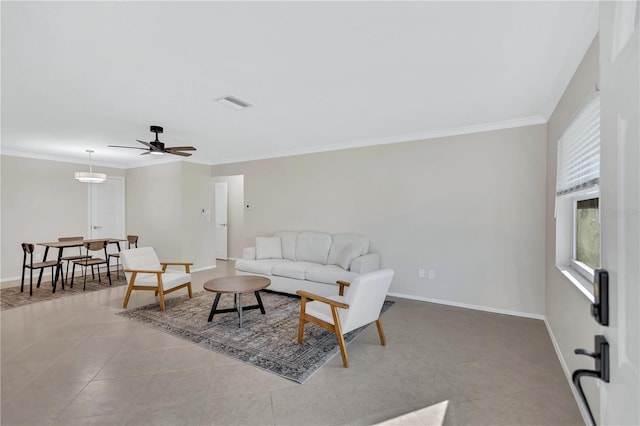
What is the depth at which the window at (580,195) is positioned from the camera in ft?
6.64

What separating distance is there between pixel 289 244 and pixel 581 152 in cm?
416

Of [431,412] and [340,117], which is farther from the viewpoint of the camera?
[340,117]

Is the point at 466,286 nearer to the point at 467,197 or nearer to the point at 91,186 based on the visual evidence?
the point at 467,197

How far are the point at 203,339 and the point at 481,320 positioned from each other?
126 inches

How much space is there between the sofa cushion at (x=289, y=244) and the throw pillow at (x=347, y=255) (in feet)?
3.45

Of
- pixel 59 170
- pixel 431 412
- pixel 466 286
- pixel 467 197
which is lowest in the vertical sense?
pixel 431 412

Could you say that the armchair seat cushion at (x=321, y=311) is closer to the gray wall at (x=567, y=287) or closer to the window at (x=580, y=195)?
Answer: the gray wall at (x=567, y=287)

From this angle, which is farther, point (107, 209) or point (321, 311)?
point (107, 209)

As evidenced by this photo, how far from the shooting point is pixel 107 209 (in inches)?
275

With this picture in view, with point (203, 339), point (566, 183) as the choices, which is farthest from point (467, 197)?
point (203, 339)

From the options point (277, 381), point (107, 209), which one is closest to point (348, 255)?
point (277, 381)

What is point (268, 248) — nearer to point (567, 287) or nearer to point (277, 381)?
point (277, 381)

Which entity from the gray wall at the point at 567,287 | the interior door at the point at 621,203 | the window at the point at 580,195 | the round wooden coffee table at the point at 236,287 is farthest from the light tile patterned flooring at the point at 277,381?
the interior door at the point at 621,203

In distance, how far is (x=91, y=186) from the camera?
264 inches
